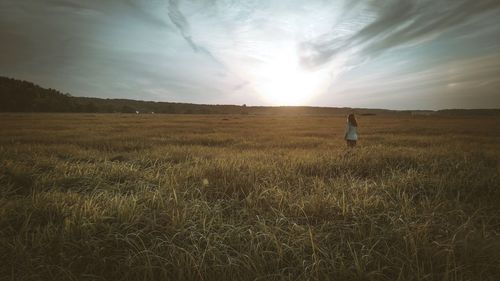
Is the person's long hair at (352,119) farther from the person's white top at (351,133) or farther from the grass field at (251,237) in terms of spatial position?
the grass field at (251,237)

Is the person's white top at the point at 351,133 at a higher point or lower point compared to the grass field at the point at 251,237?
higher

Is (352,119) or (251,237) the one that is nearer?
(251,237)

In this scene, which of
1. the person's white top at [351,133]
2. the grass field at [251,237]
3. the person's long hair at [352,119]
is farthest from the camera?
the person's white top at [351,133]

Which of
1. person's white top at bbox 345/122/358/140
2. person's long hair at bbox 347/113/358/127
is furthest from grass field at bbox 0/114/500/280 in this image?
person's white top at bbox 345/122/358/140

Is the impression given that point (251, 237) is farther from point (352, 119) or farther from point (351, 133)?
point (351, 133)

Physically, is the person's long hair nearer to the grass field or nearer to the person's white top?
the person's white top

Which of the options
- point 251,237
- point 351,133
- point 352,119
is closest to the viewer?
point 251,237

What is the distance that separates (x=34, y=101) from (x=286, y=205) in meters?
86.7

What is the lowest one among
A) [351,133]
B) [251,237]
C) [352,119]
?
[251,237]

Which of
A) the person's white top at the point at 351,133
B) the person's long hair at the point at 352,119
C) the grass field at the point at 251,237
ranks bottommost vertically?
the grass field at the point at 251,237

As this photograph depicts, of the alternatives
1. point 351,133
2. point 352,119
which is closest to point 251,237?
point 352,119

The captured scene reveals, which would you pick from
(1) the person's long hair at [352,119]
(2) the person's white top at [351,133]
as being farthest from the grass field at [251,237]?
(2) the person's white top at [351,133]

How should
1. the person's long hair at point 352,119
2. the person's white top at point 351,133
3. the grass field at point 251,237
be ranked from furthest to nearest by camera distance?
the person's white top at point 351,133
the person's long hair at point 352,119
the grass field at point 251,237

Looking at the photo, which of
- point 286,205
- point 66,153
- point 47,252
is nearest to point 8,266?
point 47,252
